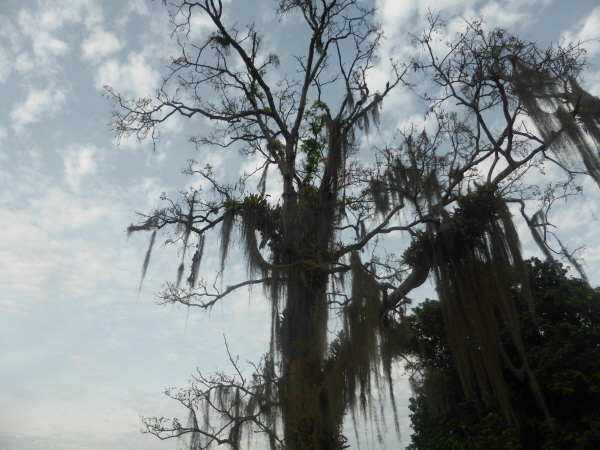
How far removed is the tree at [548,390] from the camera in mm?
8648

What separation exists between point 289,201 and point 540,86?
3.85 meters

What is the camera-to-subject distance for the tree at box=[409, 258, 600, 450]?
28.4 ft

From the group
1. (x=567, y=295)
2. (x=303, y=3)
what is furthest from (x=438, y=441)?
(x=303, y=3)

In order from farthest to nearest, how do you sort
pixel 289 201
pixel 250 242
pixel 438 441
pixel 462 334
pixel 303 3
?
pixel 438 441 → pixel 303 3 → pixel 289 201 → pixel 250 242 → pixel 462 334

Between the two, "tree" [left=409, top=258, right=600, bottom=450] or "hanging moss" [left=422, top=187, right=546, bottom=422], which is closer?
"hanging moss" [left=422, top=187, right=546, bottom=422]

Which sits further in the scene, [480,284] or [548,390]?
[548,390]

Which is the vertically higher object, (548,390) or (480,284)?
(480,284)

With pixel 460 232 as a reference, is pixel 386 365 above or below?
below

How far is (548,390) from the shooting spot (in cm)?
927

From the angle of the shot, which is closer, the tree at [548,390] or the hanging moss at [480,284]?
the hanging moss at [480,284]

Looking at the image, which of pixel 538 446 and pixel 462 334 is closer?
pixel 462 334

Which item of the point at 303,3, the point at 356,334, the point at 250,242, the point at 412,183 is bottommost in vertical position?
the point at 356,334

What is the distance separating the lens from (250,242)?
21.1 ft

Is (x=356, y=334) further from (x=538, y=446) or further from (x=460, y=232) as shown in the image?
(x=538, y=446)
